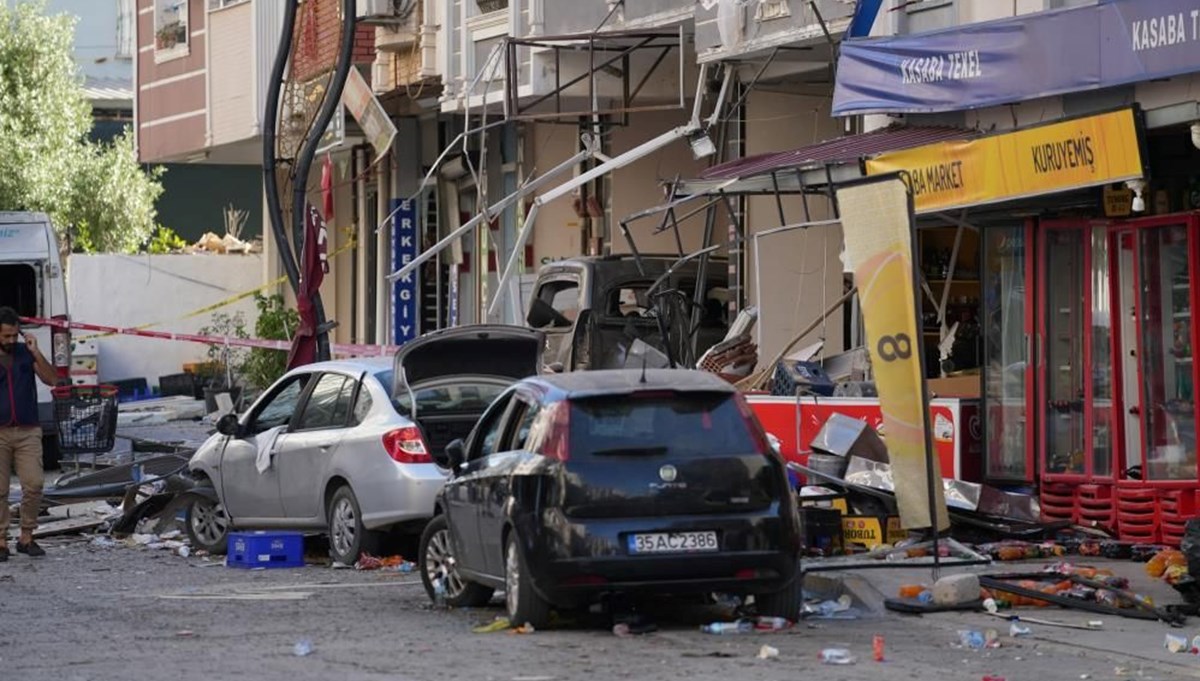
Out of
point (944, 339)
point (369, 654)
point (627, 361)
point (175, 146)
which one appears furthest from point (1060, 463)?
point (175, 146)

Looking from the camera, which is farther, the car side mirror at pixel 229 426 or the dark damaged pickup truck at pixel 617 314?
the dark damaged pickup truck at pixel 617 314

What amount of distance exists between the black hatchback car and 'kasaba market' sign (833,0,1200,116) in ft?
13.7

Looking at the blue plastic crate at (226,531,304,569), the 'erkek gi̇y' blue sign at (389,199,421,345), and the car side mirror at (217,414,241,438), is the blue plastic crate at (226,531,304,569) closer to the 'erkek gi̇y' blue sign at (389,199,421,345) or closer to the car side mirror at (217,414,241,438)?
the car side mirror at (217,414,241,438)

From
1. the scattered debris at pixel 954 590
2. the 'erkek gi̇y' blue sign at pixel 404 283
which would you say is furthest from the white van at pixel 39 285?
the scattered debris at pixel 954 590

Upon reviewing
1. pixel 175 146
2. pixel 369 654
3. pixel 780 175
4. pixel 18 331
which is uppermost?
pixel 175 146

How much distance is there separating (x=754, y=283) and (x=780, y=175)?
17.4ft

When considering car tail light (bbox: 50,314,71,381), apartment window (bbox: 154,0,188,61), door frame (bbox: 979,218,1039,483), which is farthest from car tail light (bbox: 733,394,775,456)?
apartment window (bbox: 154,0,188,61)

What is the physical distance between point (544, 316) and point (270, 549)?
21.0ft

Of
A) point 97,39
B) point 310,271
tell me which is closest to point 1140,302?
point 310,271

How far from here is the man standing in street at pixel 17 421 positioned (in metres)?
17.3

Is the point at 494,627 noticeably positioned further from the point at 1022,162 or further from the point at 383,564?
the point at 1022,162

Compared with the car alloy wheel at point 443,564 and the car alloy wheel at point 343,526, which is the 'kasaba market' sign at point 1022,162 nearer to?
the car alloy wheel at point 443,564

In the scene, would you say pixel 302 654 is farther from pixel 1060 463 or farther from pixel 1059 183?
pixel 1060 463

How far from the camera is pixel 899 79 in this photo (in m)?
17.2
